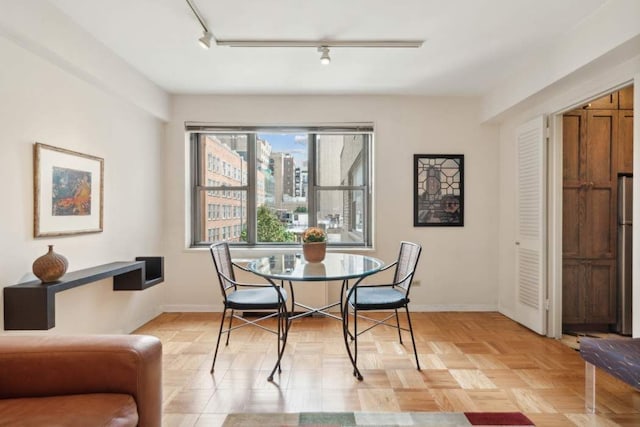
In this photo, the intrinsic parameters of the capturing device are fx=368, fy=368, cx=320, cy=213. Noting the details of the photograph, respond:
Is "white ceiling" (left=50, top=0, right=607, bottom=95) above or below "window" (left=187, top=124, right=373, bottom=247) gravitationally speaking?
above

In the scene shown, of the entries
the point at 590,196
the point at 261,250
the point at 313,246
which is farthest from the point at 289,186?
the point at 590,196

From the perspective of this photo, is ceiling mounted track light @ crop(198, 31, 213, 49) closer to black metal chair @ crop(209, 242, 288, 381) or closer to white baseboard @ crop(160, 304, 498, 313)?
black metal chair @ crop(209, 242, 288, 381)

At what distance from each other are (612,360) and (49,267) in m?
3.32

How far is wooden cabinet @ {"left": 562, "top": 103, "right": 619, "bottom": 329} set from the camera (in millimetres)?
3523

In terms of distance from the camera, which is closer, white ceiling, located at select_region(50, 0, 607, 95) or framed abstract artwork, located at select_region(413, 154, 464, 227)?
white ceiling, located at select_region(50, 0, 607, 95)

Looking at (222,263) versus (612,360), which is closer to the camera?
(612,360)

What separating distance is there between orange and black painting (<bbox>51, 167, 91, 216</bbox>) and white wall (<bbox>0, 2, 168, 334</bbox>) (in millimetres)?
189

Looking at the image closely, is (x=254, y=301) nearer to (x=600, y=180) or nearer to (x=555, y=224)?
(x=555, y=224)

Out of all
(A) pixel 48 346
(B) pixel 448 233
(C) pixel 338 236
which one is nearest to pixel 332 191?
(C) pixel 338 236

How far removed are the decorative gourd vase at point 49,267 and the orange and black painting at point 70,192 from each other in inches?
16.1

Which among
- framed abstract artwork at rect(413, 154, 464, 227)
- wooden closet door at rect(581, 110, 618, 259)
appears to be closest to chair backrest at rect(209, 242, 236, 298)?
framed abstract artwork at rect(413, 154, 464, 227)

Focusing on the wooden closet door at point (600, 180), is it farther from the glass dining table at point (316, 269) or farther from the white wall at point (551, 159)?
the glass dining table at point (316, 269)

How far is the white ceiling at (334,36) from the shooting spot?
241cm

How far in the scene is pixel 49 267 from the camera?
2.32 m
